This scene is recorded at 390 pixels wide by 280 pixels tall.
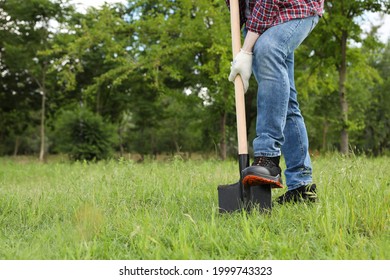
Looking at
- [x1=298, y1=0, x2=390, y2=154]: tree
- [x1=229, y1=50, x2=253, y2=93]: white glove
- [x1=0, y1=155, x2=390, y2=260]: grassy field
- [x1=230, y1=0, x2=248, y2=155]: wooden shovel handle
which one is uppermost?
[x1=298, y1=0, x2=390, y2=154]: tree

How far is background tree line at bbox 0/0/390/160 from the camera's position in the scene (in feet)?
41.5

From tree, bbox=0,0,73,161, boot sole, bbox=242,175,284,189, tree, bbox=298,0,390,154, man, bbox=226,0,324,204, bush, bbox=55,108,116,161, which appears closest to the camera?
boot sole, bbox=242,175,284,189

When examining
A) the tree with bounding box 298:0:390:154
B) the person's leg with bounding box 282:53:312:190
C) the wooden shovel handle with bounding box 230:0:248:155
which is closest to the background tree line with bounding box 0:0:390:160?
the tree with bounding box 298:0:390:154

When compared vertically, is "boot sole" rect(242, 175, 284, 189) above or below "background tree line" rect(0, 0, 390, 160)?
below

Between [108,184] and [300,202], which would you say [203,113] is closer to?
[108,184]

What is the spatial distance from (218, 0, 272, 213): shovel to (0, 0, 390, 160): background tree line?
83.1 inches

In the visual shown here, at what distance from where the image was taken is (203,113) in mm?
17062

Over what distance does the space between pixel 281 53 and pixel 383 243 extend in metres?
1.26

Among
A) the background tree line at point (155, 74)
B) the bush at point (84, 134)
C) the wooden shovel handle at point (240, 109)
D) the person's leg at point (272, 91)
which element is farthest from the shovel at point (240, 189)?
the bush at point (84, 134)

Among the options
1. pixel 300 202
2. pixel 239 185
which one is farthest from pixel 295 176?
pixel 239 185

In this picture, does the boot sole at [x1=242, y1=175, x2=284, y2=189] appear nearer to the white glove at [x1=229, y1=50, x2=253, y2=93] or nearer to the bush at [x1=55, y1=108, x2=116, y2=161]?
the white glove at [x1=229, y1=50, x2=253, y2=93]

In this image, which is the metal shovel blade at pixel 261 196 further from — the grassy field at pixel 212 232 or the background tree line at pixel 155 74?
the background tree line at pixel 155 74

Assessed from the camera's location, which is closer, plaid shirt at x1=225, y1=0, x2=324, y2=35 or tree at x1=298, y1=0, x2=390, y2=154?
plaid shirt at x1=225, y1=0, x2=324, y2=35

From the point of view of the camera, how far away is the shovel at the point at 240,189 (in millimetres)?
2508
